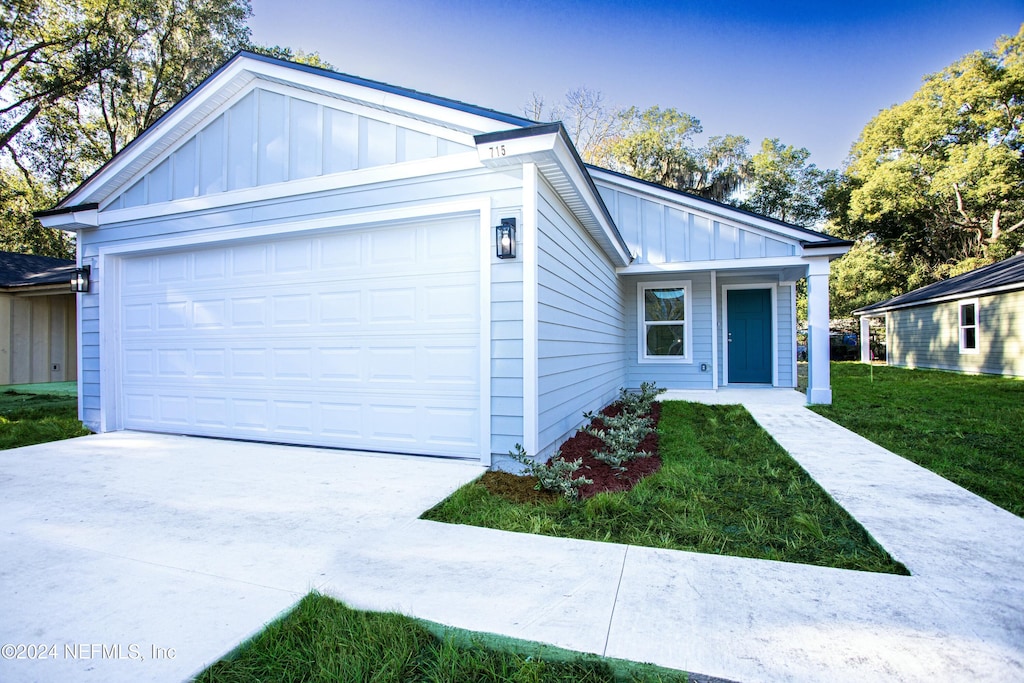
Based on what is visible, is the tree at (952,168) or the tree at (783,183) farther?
the tree at (783,183)

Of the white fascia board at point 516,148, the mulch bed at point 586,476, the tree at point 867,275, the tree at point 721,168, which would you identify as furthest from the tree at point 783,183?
the white fascia board at point 516,148

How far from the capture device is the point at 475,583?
7.34 ft

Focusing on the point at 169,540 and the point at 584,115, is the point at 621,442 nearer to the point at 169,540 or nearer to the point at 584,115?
the point at 169,540

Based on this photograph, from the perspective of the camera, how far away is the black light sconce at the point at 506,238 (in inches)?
155

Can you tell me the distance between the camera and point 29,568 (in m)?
2.42

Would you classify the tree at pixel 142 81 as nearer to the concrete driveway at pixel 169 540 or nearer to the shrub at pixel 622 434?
the concrete driveway at pixel 169 540

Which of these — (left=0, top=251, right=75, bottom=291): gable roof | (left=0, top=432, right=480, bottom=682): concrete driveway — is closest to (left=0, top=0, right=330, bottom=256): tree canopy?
(left=0, top=251, right=75, bottom=291): gable roof

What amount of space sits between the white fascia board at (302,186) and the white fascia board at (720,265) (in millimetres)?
5213

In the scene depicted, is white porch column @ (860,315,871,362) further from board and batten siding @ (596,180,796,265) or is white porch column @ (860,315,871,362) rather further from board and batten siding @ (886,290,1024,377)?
board and batten siding @ (596,180,796,265)

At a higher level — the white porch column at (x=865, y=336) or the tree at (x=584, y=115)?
the tree at (x=584, y=115)

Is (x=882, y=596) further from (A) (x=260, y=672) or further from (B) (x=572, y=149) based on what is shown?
(B) (x=572, y=149)

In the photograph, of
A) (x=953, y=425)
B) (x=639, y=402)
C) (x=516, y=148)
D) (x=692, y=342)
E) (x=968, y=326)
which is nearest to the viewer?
(x=516, y=148)

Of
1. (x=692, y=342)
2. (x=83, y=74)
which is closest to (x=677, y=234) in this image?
(x=692, y=342)

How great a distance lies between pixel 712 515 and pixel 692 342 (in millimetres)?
7209
